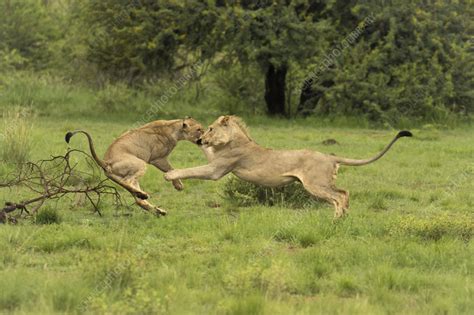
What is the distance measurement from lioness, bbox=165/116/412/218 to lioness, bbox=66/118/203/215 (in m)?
0.45

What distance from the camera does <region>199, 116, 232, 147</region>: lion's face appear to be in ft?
27.9

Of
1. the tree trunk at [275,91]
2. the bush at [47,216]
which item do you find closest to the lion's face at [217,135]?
the bush at [47,216]

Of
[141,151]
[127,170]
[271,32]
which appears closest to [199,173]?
[127,170]

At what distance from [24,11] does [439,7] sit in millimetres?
16907

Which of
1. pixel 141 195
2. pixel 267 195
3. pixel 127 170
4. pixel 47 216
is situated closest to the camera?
pixel 47 216

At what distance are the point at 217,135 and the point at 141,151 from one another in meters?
1.10

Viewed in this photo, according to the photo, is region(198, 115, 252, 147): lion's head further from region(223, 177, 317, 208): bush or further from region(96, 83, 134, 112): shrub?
region(96, 83, 134, 112): shrub

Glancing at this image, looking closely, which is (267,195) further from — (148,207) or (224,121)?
(148,207)

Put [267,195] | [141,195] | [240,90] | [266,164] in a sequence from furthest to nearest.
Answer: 1. [240,90]
2. [267,195]
3. [266,164]
4. [141,195]

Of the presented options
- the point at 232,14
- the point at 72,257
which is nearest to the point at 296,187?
the point at 72,257

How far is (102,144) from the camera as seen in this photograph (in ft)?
50.8

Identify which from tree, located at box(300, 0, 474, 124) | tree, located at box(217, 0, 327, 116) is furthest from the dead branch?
tree, located at box(300, 0, 474, 124)

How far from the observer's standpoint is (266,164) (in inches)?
334

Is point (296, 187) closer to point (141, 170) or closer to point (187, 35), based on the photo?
point (141, 170)
